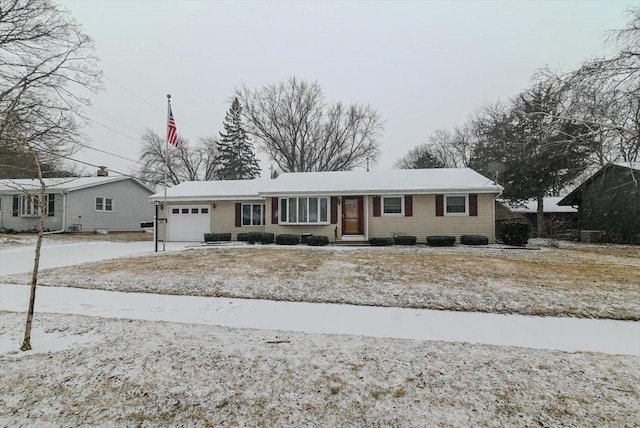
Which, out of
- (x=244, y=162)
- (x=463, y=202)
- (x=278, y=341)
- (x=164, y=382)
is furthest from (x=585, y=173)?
(x=244, y=162)

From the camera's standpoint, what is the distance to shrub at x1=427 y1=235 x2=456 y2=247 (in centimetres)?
1385

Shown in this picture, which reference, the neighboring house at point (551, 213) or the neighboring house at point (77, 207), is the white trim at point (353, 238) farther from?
the neighboring house at point (77, 207)

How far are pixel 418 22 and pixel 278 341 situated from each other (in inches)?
691

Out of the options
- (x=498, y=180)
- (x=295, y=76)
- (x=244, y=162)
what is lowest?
(x=498, y=180)

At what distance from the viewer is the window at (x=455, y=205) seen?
1490cm

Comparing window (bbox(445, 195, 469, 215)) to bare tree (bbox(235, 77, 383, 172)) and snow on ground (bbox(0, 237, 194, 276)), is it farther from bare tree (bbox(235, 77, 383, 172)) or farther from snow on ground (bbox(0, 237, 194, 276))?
bare tree (bbox(235, 77, 383, 172))

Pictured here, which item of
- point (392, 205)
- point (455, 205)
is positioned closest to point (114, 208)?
point (392, 205)

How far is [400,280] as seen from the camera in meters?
7.43

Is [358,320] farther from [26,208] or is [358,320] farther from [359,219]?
[26,208]

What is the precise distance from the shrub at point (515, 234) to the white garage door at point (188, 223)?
50.1 feet

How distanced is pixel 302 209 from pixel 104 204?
1740 cm

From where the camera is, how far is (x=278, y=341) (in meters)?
3.93

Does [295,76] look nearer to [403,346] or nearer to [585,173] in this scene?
[585,173]

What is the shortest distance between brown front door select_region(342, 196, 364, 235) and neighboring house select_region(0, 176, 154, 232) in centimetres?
1785
